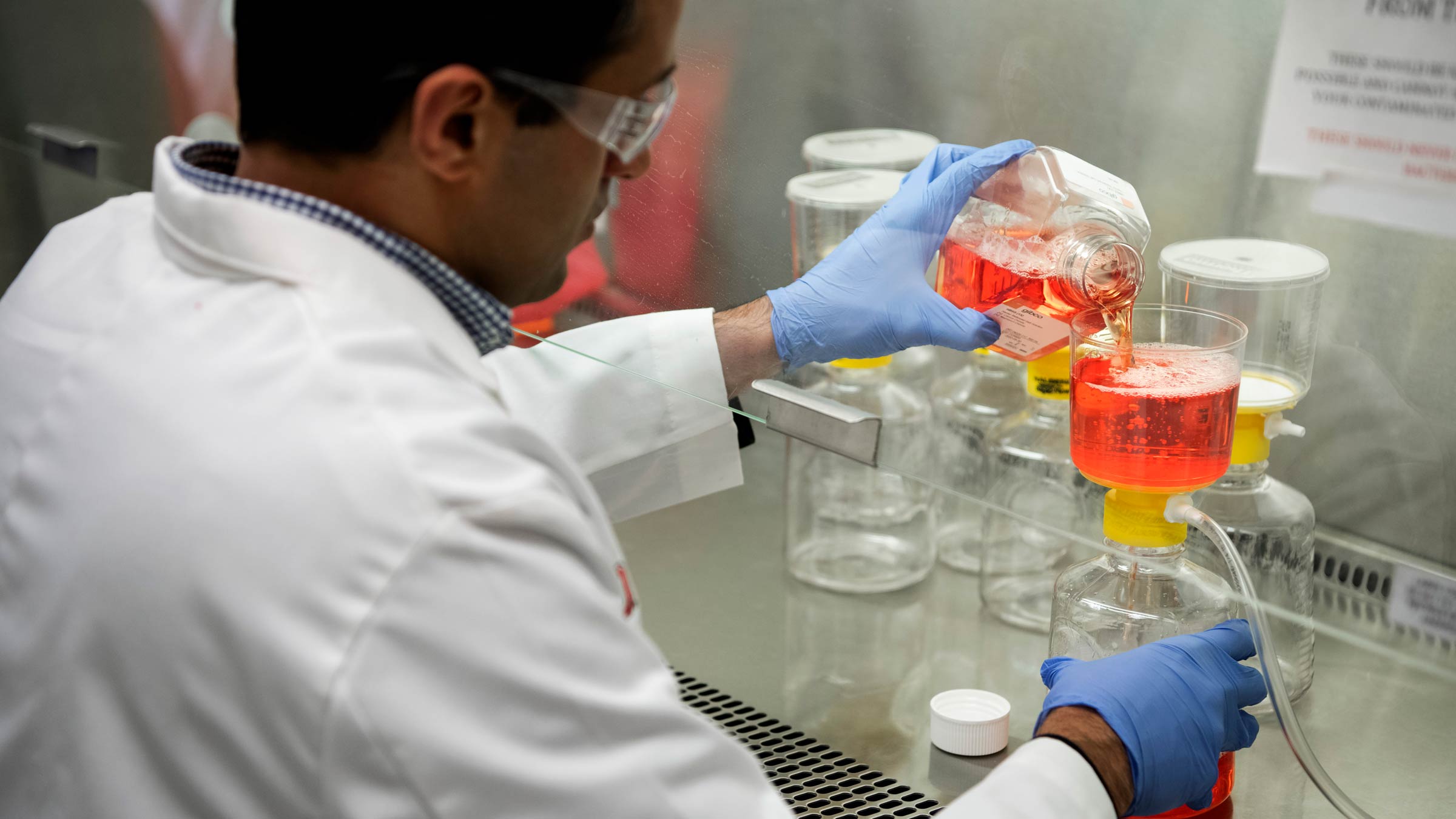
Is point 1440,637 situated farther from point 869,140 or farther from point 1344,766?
point 869,140

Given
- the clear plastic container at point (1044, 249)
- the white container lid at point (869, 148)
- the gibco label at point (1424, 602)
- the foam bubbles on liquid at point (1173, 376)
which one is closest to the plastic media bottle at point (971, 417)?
the white container lid at point (869, 148)

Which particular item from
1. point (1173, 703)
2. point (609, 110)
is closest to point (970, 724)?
point (1173, 703)

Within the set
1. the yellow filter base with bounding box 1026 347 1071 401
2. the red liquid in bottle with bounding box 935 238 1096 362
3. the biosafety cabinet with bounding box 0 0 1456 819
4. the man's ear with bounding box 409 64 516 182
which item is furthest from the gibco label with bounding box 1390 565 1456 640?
the man's ear with bounding box 409 64 516 182

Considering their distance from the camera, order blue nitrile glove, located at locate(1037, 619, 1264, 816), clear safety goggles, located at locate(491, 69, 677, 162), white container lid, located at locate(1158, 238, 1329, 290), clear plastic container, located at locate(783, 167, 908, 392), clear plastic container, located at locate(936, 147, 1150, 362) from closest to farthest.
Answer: clear safety goggles, located at locate(491, 69, 677, 162), blue nitrile glove, located at locate(1037, 619, 1264, 816), clear plastic container, located at locate(936, 147, 1150, 362), white container lid, located at locate(1158, 238, 1329, 290), clear plastic container, located at locate(783, 167, 908, 392)

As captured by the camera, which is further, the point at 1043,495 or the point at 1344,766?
the point at 1043,495

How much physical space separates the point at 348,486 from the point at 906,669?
0.90m

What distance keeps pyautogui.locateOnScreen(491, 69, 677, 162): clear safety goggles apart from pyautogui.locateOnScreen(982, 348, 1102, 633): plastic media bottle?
644 millimetres

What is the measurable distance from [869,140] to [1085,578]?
0.56 meters

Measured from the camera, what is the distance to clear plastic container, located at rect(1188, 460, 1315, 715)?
111 centimetres

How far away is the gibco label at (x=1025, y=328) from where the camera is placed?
1.17 metres

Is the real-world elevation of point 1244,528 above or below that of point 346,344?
below

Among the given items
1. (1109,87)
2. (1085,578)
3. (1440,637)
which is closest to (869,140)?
(1109,87)

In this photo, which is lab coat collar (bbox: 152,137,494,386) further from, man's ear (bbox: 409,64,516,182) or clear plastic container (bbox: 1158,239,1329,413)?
clear plastic container (bbox: 1158,239,1329,413)

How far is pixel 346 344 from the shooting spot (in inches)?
30.8
